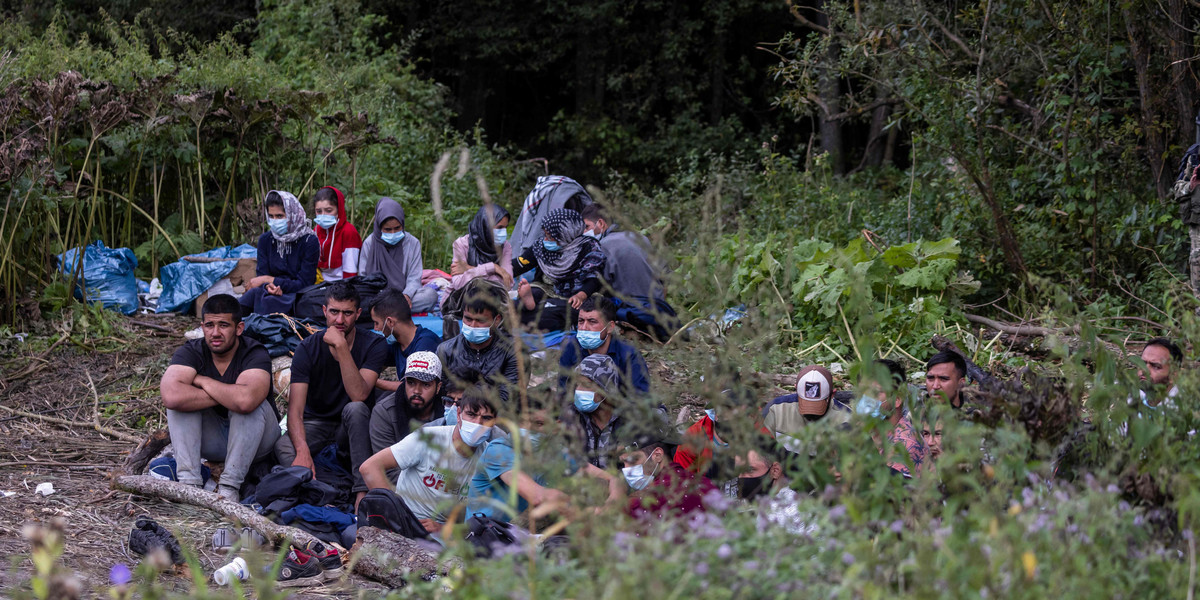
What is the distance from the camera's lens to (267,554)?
4.04 meters

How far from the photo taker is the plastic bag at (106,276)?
790 cm

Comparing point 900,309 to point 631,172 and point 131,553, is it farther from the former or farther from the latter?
point 631,172

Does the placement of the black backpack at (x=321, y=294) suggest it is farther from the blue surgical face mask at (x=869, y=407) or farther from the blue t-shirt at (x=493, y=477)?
the blue surgical face mask at (x=869, y=407)

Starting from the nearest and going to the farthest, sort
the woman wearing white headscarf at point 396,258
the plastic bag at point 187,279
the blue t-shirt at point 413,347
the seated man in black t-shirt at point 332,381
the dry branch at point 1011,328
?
the seated man in black t-shirt at point 332,381 < the blue t-shirt at point 413,347 < the dry branch at point 1011,328 < the woman wearing white headscarf at point 396,258 < the plastic bag at point 187,279

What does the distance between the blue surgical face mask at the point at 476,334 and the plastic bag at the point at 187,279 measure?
134 inches

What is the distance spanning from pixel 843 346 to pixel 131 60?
636 centimetres

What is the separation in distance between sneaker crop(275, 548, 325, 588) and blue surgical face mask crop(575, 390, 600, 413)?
121cm

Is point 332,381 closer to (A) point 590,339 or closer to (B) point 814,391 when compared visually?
(A) point 590,339

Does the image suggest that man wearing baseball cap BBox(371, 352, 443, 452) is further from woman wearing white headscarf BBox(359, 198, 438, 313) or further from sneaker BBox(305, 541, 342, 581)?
woman wearing white headscarf BBox(359, 198, 438, 313)

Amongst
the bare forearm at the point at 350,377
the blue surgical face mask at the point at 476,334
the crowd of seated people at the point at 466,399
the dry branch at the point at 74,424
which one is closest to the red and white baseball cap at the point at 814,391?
the crowd of seated people at the point at 466,399

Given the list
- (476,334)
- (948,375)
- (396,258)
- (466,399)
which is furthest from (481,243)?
(948,375)

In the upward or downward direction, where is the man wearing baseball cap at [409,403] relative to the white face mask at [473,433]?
downward

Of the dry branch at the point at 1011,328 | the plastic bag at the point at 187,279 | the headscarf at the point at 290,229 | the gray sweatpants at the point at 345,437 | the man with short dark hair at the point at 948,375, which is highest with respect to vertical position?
the man with short dark hair at the point at 948,375

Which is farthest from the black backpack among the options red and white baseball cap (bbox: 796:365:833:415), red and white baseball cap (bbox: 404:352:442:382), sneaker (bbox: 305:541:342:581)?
red and white baseball cap (bbox: 796:365:833:415)
